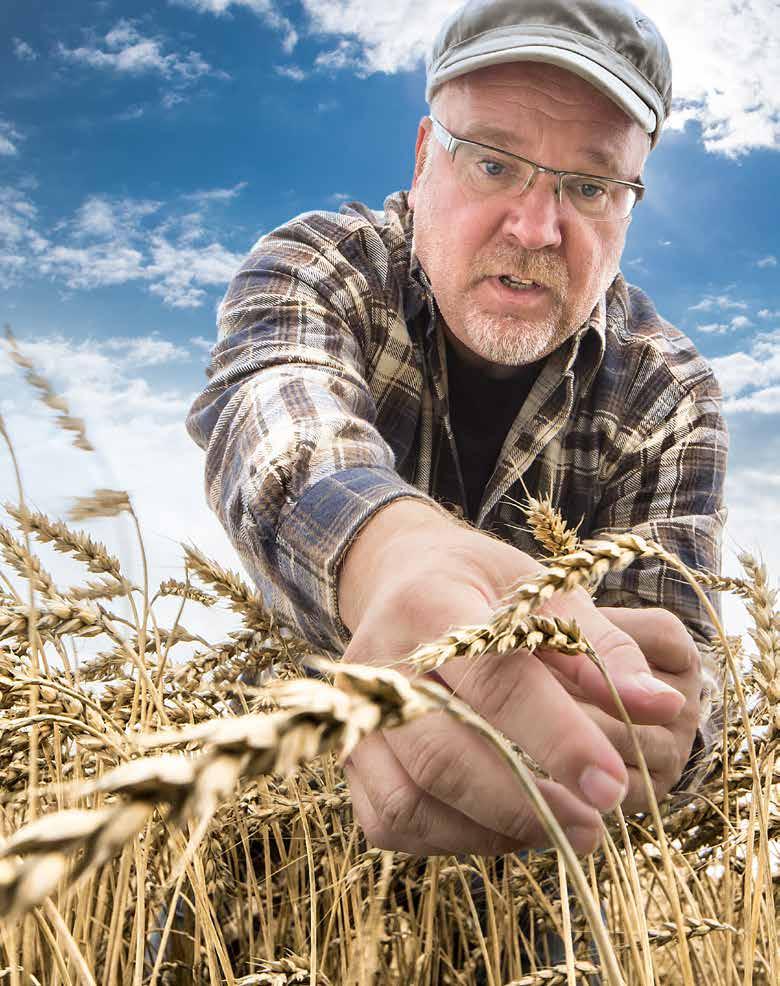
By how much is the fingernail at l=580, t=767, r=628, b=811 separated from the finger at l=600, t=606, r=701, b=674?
319 millimetres

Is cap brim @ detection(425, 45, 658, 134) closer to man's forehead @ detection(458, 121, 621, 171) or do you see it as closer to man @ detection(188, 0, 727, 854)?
man @ detection(188, 0, 727, 854)

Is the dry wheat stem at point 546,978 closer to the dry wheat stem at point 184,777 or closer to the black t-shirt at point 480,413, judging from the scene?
the dry wheat stem at point 184,777

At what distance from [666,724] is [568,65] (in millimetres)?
1873

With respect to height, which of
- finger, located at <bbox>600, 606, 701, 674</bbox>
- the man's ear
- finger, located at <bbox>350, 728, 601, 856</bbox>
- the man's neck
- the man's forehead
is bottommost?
finger, located at <bbox>350, 728, 601, 856</bbox>

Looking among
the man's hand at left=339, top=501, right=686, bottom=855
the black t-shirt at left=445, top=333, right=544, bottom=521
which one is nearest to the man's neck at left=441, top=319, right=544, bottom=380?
the black t-shirt at left=445, top=333, right=544, bottom=521

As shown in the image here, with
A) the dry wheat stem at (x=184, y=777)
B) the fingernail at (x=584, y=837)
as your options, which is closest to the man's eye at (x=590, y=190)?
the fingernail at (x=584, y=837)

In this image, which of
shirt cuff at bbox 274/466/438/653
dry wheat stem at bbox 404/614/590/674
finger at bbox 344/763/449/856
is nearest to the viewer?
dry wheat stem at bbox 404/614/590/674

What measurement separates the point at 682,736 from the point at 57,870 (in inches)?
41.1

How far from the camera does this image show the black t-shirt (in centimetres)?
267

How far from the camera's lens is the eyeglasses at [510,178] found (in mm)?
2291

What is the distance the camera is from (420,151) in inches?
108

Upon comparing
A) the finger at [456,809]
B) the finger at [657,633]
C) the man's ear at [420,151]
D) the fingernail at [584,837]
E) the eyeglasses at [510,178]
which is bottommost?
the fingernail at [584,837]

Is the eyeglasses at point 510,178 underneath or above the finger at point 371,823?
above

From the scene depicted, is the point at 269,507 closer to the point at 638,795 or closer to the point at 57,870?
the point at 638,795
